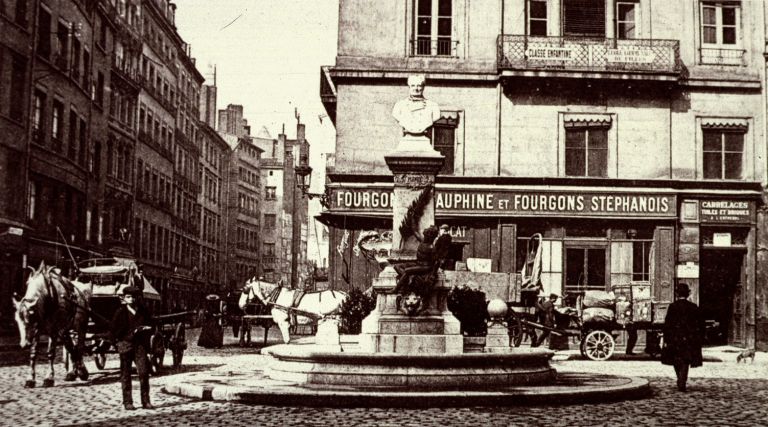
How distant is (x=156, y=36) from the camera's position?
2251 inches

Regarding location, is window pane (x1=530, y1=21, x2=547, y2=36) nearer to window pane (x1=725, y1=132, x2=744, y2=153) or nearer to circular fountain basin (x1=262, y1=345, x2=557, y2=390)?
window pane (x1=725, y1=132, x2=744, y2=153)

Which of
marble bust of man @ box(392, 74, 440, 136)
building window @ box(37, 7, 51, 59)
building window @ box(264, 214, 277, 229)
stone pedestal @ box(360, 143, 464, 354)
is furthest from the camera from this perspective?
building window @ box(264, 214, 277, 229)

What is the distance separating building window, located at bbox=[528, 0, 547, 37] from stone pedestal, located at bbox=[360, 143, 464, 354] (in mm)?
14236

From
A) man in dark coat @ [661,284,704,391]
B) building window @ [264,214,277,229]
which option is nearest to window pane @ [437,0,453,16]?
man in dark coat @ [661,284,704,391]

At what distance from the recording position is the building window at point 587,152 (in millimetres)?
27422

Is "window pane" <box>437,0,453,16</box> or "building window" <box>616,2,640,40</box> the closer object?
"window pane" <box>437,0,453,16</box>

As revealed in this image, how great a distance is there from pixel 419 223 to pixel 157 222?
43444 millimetres

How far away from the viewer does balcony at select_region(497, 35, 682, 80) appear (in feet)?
89.0

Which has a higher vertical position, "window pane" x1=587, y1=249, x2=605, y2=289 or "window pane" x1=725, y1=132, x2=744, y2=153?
"window pane" x1=725, y1=132, x2=744, y2=153

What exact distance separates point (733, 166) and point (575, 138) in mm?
4821

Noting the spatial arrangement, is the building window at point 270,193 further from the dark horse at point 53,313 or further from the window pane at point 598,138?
the dark horse at point 53,313

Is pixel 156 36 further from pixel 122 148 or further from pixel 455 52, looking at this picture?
pixel 455 52

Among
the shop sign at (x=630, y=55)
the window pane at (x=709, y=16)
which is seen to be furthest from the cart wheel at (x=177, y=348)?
the window pane at (x=709, y=16)

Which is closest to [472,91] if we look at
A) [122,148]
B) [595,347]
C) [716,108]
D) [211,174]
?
[716,108]
